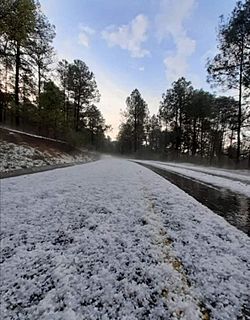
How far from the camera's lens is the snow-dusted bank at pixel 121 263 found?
1767 mm

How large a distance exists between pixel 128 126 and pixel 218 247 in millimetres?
49950

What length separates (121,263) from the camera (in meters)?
2.40

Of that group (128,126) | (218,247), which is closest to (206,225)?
(218,247)

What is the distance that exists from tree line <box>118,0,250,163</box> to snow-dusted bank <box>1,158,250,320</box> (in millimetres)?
16083

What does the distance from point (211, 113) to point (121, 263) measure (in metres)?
31.3

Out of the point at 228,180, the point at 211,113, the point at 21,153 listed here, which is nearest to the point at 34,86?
the point at 21,153

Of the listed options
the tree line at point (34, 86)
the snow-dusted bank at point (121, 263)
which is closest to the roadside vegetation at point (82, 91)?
the tree line at point (34, 86)

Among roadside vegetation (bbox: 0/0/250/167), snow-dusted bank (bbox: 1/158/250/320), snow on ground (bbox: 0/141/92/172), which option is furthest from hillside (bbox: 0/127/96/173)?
snow-dusted bank (bbox: 1/158/250/320)

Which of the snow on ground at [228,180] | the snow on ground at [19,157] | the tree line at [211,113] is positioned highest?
the tree line at [211,113]

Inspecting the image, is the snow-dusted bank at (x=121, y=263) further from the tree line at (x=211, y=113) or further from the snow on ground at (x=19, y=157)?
the tree line at (x=211, y=113)

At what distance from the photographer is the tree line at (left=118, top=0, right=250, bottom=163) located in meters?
16.4

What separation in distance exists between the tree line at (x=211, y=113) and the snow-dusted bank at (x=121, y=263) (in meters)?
16.1

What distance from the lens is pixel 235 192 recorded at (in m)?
6.34

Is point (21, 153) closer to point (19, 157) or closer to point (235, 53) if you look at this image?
point (19, 157)
